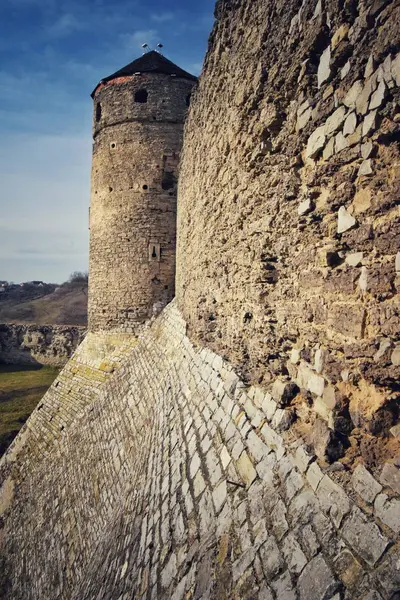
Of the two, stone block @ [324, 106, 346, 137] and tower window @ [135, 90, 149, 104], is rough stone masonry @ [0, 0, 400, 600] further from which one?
tower window @ [135, 90, 149, 104]

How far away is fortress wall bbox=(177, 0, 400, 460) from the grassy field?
12512 mm

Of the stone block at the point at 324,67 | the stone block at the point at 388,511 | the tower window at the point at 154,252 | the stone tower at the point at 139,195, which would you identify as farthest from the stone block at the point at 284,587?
the tower window at the point at 154,252

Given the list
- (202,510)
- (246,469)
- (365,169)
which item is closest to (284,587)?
(246,469)

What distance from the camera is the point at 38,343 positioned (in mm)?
25047

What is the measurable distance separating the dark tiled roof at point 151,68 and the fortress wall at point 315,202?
24.1ft

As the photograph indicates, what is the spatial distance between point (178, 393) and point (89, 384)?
5.73 metres

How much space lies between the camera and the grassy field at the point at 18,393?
14203 millimetres

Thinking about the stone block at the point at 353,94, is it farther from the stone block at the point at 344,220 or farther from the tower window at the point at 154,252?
the tower window at the point at 154,252

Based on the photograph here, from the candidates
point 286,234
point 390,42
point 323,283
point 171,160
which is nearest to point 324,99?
point 390,42

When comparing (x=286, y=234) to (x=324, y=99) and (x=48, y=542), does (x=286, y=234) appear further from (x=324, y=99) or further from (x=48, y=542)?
(x=48, y=542)

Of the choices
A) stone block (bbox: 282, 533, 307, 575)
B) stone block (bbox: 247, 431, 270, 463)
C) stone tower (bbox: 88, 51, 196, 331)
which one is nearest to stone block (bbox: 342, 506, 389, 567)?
stone block (bbox: 282, 533, 307, 575)

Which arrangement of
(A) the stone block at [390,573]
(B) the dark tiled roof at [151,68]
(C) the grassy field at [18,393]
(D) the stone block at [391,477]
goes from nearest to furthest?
1. (A) the stone block at [390,573]
2. (D) the stone block at [391,477]
3. (B) the dark tiled roof at [151,68]
4. (C) the grassy field at [18,393]

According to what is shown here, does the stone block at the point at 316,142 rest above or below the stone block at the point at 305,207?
above


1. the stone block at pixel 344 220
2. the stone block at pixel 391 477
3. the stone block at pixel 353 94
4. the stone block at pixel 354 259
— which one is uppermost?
the stone block at pixel 353 94
